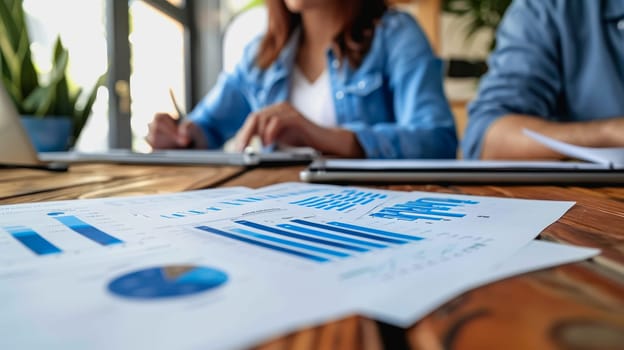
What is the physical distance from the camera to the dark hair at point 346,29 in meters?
1.05

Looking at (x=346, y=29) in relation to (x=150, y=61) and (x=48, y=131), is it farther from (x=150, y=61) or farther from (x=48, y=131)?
(x=150, y=61)

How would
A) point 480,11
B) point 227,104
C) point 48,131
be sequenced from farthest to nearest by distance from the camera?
1. point 480,11
2. point 227,104
3. point 48,131

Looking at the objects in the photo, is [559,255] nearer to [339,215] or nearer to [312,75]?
[339,215]

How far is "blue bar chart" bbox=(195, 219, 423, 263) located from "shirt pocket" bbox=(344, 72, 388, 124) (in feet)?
2.80

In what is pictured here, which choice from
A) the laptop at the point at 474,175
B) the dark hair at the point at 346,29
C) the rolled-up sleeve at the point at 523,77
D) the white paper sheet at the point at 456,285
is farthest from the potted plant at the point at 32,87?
the white paper sheet at the point at 456,285

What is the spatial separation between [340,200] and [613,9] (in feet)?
2.48

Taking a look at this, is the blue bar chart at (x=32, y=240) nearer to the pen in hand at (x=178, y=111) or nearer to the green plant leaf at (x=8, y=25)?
the pen in hand at (x=178, y=111)

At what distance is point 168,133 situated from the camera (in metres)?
0.94

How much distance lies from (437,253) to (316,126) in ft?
2.05

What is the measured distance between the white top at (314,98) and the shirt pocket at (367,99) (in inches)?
2.2

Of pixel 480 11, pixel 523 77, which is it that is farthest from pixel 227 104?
pixel 480 11

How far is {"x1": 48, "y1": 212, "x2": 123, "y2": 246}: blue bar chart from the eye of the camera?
7.1 inches

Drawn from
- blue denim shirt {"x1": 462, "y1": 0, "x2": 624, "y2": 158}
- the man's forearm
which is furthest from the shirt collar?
the man's forearm

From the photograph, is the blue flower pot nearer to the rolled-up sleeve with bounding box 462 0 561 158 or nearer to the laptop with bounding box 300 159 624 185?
the laptop with bounding box 300 159 624 185
